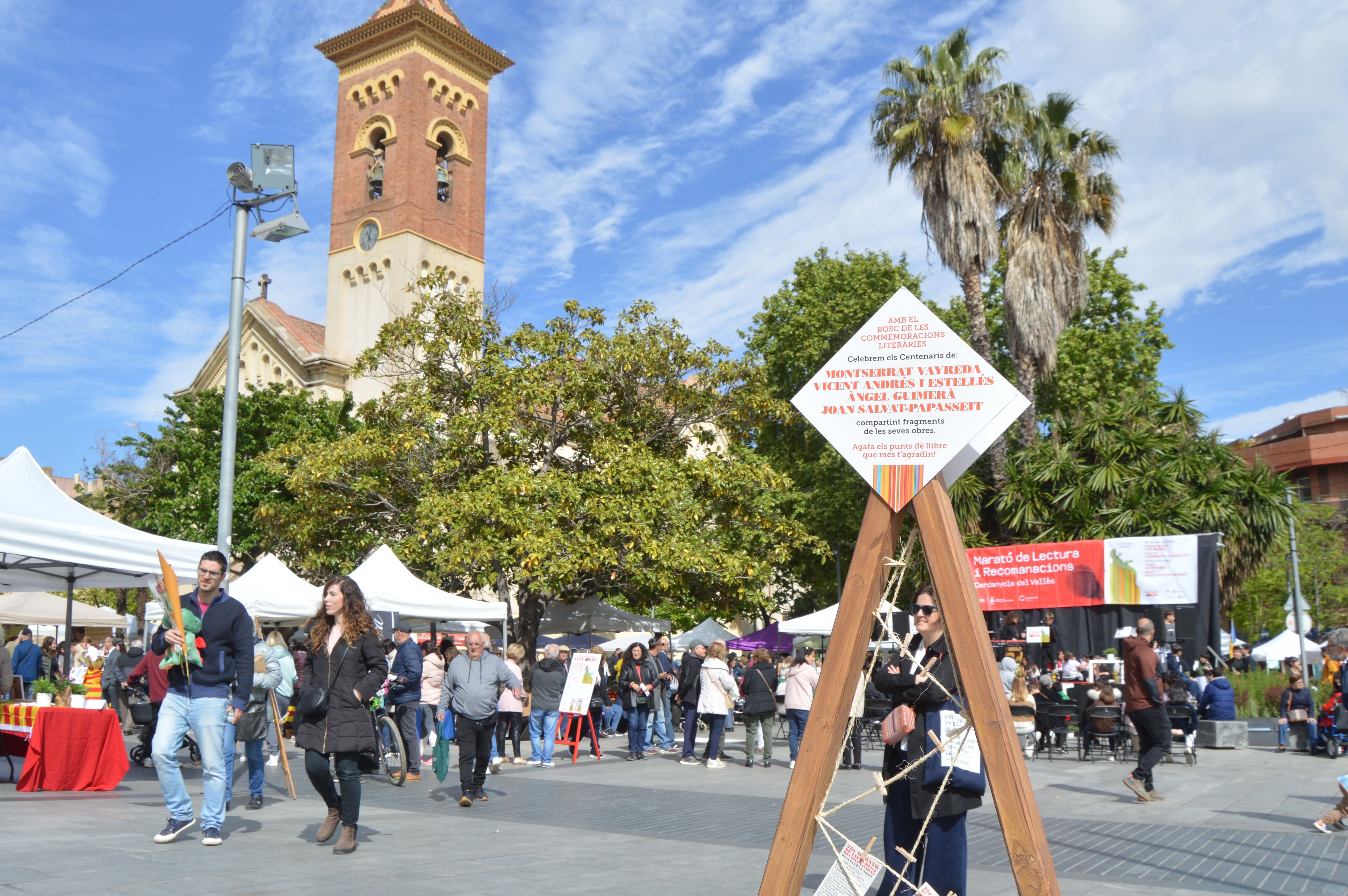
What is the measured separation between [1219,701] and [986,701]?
48.7 ft

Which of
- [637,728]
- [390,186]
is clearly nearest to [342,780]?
[637,728]

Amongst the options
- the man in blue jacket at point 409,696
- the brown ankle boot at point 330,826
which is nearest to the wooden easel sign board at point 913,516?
the brown ankle boot at point 330,826

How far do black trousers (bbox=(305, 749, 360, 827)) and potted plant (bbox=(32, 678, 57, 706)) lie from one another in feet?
15.2

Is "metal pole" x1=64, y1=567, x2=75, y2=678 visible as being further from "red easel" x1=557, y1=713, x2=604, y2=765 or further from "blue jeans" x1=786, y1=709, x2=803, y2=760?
"blue jeans" x1=786, y1=709, x2=803, y2=760

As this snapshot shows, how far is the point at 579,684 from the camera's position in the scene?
1497cm

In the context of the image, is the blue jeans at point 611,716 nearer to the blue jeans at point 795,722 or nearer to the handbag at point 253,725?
the blue jeans at point 795,722

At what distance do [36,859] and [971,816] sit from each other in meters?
7.23

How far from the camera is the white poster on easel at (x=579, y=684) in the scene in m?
14.8

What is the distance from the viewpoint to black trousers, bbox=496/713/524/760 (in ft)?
47.6

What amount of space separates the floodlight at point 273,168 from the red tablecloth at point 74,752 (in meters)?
5.98

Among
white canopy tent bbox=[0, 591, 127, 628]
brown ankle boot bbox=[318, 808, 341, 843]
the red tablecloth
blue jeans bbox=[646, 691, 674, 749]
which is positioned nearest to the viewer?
brown ankle boot bbox=[318, 808, 341, 843]

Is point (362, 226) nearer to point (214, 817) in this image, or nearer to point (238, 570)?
point (238, 570)

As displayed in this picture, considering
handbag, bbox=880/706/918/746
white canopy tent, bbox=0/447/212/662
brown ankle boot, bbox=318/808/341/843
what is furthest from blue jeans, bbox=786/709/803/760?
handbag, bbox=880/706/918/746

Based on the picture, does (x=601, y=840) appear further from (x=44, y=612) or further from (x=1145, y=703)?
(x=44, y=612)
